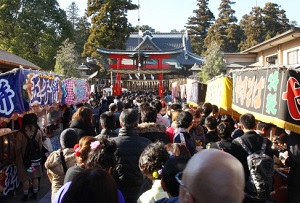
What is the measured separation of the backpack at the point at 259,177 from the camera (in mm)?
4234

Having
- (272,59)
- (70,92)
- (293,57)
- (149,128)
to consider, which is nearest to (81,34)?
(272,59)

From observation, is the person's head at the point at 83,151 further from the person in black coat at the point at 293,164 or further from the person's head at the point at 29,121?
the person's head at the point at 29,121

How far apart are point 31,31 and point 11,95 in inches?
954

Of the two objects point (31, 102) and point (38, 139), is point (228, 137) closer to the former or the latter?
point (38, 139)

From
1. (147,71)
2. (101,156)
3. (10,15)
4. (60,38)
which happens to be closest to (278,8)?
(147,71)

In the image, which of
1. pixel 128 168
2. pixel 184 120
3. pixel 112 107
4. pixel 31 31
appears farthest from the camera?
pixel 31 31

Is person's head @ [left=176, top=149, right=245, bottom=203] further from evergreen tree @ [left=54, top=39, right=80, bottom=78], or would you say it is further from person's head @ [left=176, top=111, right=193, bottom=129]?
Answer: evergreen tree @ [left=54, top=39, right=80, bottom=78]

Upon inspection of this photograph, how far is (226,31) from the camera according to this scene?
171 ft

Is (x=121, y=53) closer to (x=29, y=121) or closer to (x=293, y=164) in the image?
(x=29, y=121)

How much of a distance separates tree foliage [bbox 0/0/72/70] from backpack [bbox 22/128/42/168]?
22.9m

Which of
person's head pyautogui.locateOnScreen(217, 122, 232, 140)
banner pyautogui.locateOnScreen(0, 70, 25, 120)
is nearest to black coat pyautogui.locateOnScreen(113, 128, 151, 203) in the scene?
person's head pyautogui.locateOnScreen(217, 122, 232, 140)

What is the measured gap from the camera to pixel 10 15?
95.0 ft

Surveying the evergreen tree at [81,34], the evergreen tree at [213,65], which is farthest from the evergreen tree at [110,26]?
the evergreen tree at [81,34]

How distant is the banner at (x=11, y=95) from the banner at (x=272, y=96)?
4.22m
